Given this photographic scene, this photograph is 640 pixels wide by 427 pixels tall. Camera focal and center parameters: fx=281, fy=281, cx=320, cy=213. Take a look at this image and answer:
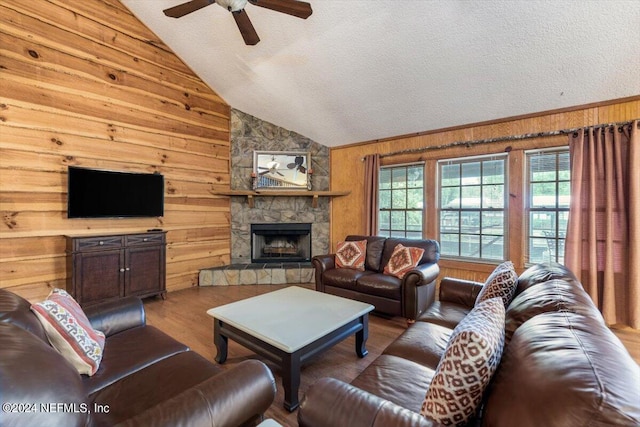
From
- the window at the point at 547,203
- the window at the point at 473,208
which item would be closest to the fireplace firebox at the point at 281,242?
the window at the point at 473,208

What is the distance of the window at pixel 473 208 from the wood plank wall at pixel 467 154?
0.13m

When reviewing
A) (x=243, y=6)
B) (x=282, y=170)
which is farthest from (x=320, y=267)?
(x=243, y=6)

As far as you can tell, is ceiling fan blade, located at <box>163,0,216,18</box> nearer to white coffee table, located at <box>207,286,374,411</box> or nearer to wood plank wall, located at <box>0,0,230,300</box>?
wood plank wall, located at <box>0,0,230,300</box>

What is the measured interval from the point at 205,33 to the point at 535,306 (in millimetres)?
4349

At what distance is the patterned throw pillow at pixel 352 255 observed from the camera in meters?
3.76

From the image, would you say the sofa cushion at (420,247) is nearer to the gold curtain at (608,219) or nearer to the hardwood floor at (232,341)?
the hardwood floor at (232,341)

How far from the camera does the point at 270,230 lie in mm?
5121

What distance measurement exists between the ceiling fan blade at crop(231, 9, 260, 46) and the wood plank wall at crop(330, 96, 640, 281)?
2671 millimetres

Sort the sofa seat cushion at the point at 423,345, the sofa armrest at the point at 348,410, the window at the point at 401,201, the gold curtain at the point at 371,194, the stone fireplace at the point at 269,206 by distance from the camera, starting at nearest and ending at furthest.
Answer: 1. the sofa armrest at the point at 348,410
2. the sofa seat cushion at the point at 423,345
3. the window at the point at 401,201
4. the gold curtain at the point at 371,194
5. the stone fireplace at the point at 269,206

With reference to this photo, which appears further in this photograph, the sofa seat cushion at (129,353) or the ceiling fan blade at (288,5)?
the ceiling fan blade at (288,5)

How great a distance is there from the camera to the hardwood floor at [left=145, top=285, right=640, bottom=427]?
7.02 ft

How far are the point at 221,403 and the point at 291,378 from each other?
82cm

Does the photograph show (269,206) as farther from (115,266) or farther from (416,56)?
(416,56)

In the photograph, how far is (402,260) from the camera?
11.1ft
